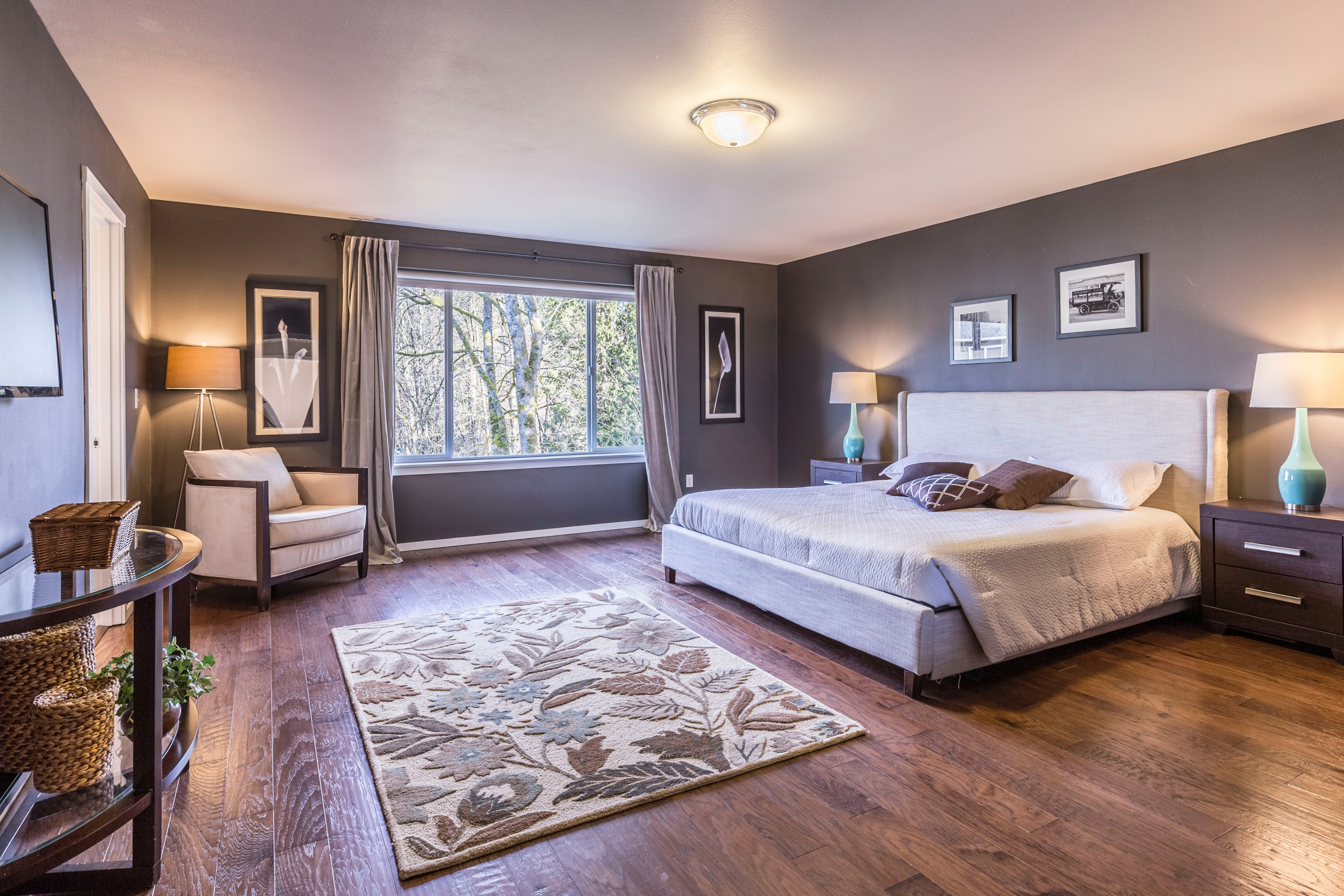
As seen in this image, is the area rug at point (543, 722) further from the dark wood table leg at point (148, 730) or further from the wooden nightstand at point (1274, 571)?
the wooden nightstand at point (1274, 571)

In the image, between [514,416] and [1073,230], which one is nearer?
[1073,230]

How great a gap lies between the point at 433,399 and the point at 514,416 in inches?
25.1

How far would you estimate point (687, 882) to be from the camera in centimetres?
163

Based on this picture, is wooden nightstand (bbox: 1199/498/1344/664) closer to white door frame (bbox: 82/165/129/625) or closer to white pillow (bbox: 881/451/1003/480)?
white pillow (bbox: 881/451/1003/480)

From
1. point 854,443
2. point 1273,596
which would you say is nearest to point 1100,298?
point 1273,596

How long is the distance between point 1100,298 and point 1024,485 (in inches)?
50.5

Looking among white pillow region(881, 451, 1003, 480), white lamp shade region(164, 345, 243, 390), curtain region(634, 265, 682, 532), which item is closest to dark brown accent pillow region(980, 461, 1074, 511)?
white pillow region(881, 451, 1003, 480)

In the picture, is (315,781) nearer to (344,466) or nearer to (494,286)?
(344,466)

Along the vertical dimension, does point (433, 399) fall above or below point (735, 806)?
Answer: above

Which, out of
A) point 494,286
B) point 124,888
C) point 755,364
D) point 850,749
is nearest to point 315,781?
point 124,888

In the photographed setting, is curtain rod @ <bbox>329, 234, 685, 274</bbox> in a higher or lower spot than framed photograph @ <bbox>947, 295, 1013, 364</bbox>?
higher

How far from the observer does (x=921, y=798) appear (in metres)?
1.96

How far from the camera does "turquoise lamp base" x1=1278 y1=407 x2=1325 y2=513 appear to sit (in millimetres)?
3119

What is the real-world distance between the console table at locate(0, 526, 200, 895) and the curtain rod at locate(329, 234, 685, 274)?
12.5 feet
